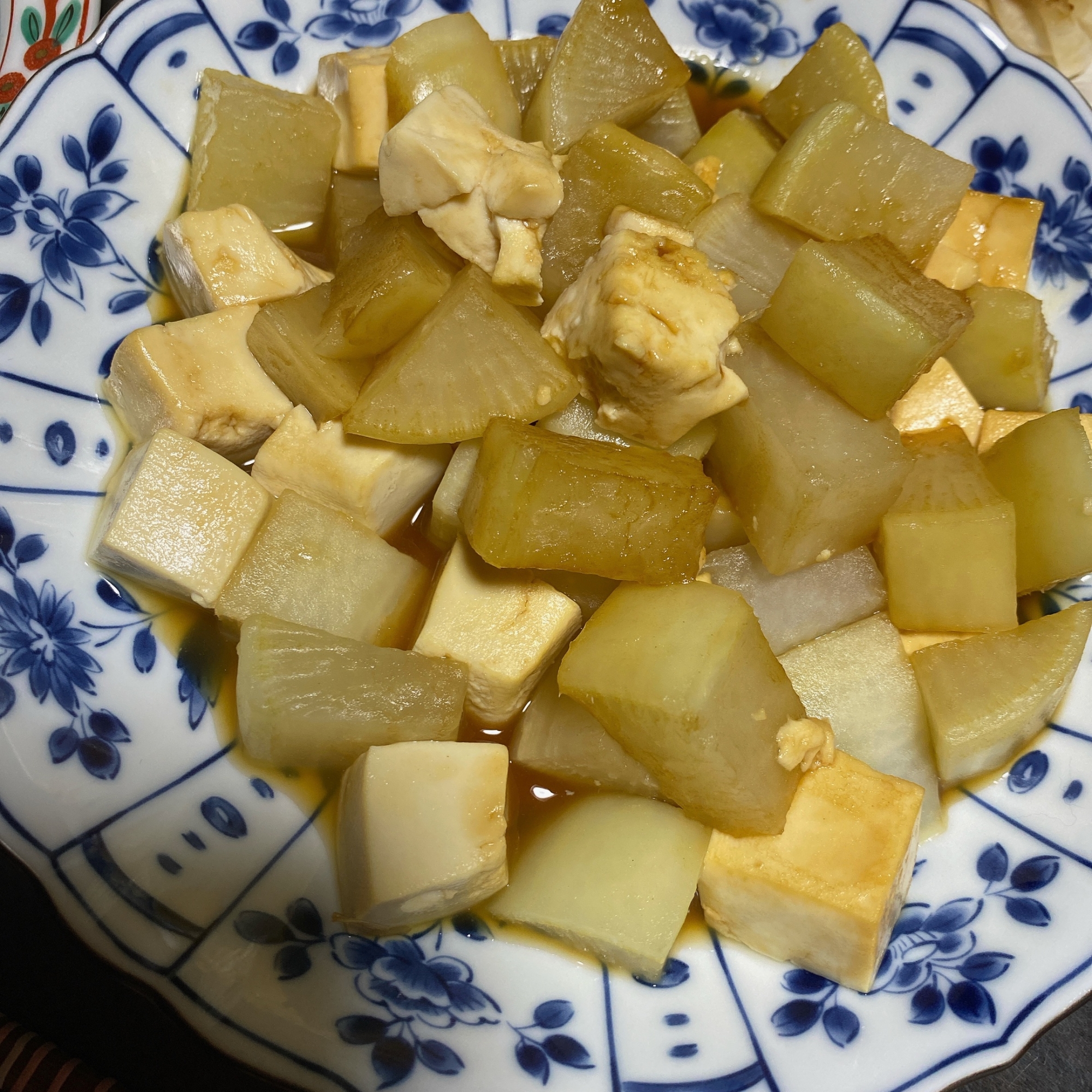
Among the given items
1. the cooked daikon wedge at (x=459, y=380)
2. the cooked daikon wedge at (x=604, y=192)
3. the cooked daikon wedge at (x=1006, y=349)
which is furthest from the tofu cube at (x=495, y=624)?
the cooked daikon wedge at (x=1006, y=349)

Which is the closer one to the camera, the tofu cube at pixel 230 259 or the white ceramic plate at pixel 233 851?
the white ceramic plate at pixel 233 851

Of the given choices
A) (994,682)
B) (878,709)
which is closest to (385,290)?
(878,709)

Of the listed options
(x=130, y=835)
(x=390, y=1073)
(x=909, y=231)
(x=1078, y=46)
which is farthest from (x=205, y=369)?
(x=1078, y=46)

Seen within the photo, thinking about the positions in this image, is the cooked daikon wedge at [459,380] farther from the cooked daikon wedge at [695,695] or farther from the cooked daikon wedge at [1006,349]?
the cooked daikon wedge at [1006,349]

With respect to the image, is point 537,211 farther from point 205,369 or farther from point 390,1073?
point 390,1073

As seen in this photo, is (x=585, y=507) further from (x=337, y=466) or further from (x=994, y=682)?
(x=994, y=682)

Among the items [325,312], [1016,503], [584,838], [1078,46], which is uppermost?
[1078,46]
